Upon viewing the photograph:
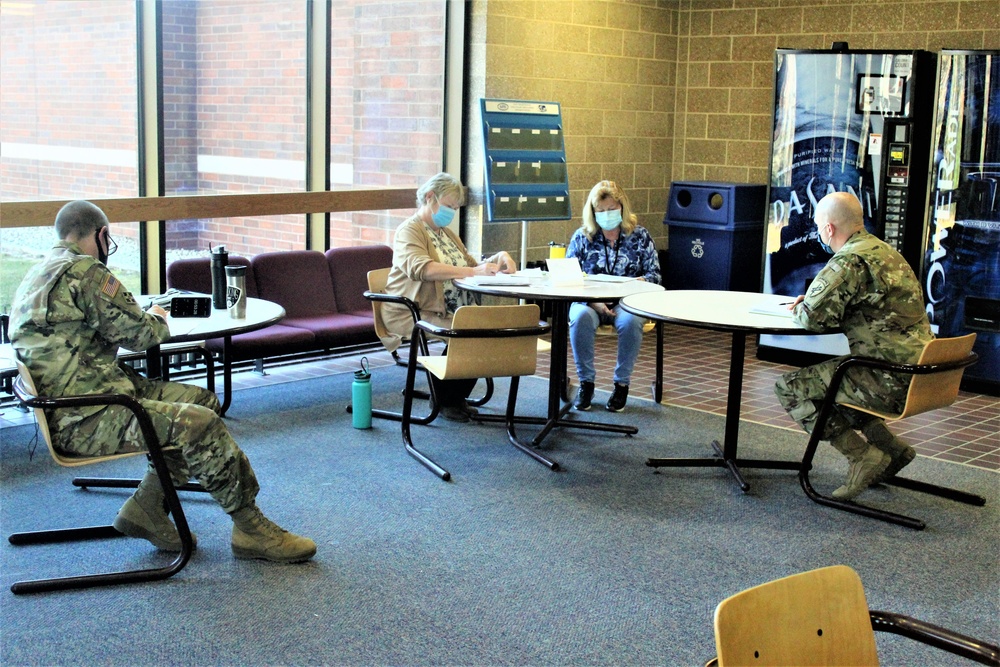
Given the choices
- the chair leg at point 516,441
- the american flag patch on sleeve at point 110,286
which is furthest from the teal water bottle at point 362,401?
the american flag patch on sleeve at point 110,286

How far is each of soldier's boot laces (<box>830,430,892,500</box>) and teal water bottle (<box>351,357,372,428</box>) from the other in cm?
203

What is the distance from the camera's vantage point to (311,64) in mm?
6500

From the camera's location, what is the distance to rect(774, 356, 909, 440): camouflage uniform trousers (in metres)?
3.83

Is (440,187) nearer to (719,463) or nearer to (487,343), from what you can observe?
(487,343)

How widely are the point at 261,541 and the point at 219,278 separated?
132 centimetres

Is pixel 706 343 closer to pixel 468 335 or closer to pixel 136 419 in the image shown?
pixel 468 335

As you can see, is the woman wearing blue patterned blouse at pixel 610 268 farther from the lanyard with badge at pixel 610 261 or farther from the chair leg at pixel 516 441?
the chair leg at pixel 516 441

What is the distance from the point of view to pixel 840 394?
3.90 metres

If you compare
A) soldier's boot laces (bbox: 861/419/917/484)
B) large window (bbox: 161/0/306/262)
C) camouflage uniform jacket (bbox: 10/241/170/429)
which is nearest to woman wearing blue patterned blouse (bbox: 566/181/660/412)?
soldier's boot laces (bbox: 861/419/917/484)

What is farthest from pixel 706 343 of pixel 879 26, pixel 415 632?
pixel 415 632

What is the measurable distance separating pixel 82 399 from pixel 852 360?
8.45 feet

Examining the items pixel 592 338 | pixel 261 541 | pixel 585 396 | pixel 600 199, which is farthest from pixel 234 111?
pixel 261 541

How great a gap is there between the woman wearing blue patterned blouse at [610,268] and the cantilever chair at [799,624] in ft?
11.6

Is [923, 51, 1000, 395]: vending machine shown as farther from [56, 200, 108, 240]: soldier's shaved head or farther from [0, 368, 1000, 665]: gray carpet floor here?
[56, 200, 108, 240]: soldier's shaved head
